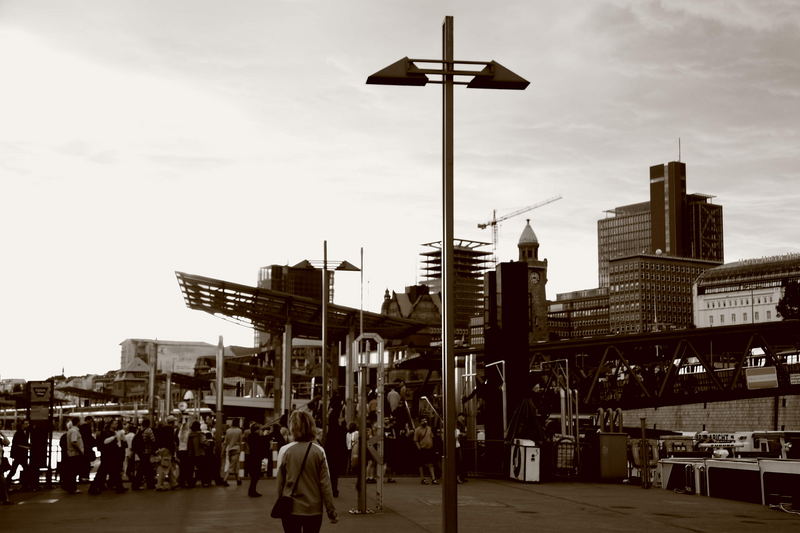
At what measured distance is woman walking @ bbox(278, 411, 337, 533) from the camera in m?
9.38

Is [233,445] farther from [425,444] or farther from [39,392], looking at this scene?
[425,444]

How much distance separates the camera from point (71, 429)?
25062mm

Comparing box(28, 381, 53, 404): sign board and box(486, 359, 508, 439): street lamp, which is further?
box(486, 359, 508, 439): street lamp

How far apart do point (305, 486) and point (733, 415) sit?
82.4m

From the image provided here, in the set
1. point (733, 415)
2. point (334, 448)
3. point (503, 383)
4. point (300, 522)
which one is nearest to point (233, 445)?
point (503, 383)

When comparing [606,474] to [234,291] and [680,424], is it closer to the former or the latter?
[234,291]

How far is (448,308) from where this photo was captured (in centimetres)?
1159

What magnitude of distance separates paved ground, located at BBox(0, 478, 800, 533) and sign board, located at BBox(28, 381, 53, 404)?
275 cm

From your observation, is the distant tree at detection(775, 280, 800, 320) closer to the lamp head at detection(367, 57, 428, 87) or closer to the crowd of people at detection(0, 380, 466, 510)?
the crowd of people at detection(0, 380, 466, 510)

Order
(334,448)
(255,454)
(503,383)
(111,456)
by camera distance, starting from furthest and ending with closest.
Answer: (503,383), (111,456), (255,454), (334,448)

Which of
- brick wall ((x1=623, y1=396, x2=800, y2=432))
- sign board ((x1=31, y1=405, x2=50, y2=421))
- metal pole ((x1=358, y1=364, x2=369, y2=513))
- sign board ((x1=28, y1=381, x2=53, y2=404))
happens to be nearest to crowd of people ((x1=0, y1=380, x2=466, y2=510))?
sign board ((x1=31, y1=405, x2=50, y2=421))

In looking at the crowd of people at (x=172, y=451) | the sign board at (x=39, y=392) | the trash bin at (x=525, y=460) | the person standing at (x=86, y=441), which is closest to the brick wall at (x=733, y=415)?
the trash bin at (x=525, y=460)

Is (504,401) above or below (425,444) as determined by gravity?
above

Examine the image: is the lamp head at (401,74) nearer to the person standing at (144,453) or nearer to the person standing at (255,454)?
the person standing at (255,454)
